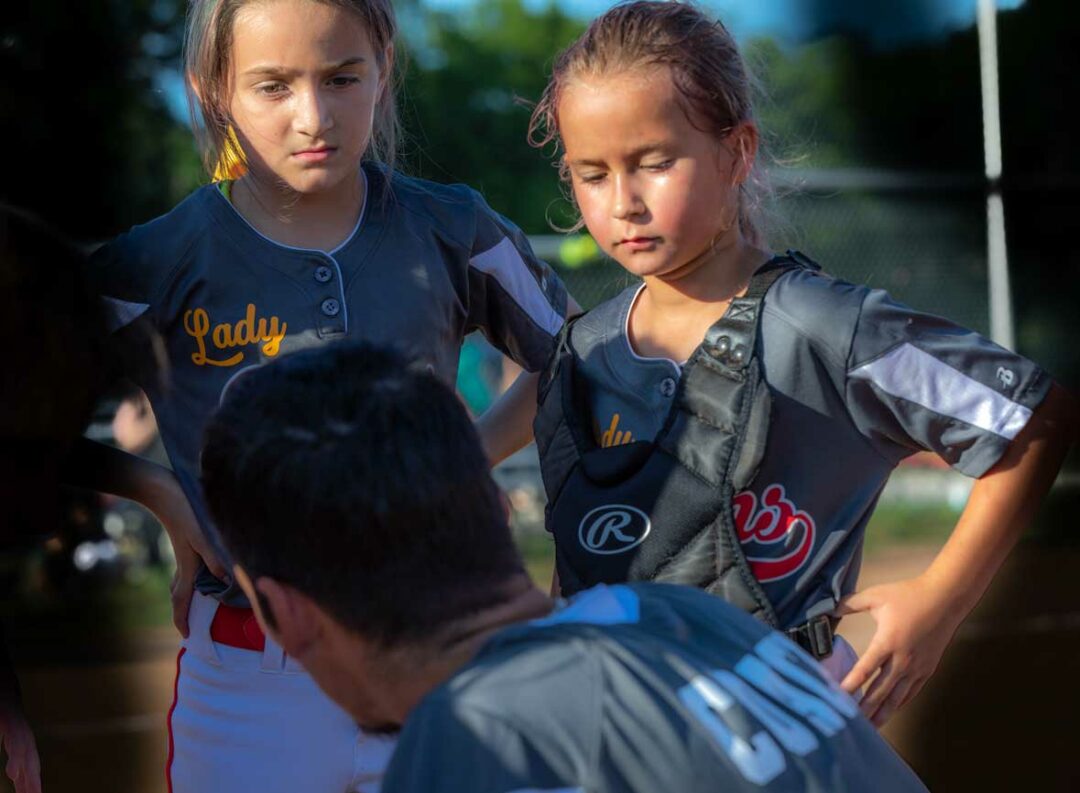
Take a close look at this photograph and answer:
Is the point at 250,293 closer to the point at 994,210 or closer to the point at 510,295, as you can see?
the point at 510,295

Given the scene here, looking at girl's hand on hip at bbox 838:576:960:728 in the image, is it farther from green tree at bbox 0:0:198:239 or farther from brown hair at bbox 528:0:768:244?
green tree at bbox 0:0:198:239

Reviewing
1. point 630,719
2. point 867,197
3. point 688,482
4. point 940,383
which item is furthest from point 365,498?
point 867,197

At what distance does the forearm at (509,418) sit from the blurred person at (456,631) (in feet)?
3.37

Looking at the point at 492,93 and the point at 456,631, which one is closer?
the point at 456,631

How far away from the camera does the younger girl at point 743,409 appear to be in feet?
6.05

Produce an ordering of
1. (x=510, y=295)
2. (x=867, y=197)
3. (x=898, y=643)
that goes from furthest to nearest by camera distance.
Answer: (x=867, y=197)
(x=510, y=295)
(x=898, y=643)

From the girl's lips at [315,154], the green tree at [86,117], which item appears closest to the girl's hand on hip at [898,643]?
the girl's lips at [315,154]

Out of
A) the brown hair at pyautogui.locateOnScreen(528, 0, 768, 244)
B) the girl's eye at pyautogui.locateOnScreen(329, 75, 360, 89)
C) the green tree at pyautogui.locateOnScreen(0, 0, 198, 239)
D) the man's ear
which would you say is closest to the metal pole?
the green tree at pyautogui.locateOnScreen(0, 0, 198, 239)

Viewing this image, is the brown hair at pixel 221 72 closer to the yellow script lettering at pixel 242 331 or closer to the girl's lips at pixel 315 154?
the girl's lips at pixel 315 154

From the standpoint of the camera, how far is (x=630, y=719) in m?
1.18

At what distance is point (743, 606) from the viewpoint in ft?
6.08

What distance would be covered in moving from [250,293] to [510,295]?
15.2 inches

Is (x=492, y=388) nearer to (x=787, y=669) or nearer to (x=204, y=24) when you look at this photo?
(x=204, y=24)

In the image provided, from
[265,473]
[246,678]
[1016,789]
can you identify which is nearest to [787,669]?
[265,473]
